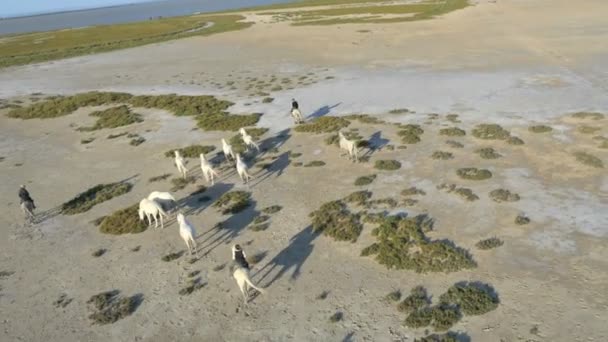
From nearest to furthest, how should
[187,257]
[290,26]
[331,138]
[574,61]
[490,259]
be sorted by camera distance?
[490,259], [187,257], [331,138], [574,61], [290,26]

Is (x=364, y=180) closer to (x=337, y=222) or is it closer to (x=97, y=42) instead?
(x=337, y=222)

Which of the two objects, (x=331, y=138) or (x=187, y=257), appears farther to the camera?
(x=331, y=138)

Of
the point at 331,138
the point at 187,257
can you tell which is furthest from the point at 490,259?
the point at 331,138

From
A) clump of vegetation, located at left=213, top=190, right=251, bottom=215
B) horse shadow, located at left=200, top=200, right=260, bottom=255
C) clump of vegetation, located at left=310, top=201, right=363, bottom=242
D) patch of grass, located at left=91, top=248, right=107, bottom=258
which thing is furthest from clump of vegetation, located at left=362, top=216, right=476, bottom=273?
patch of grass, located at left=91, top=248, right=107, bottom=258

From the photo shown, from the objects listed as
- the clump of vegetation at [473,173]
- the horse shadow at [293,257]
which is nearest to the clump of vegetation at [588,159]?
the clump of vegetation at [473,173]

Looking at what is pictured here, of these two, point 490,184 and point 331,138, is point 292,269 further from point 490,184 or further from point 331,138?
point 331,138

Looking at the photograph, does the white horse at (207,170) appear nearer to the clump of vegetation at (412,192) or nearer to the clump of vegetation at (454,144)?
the clump of vegetation at (412,192)
